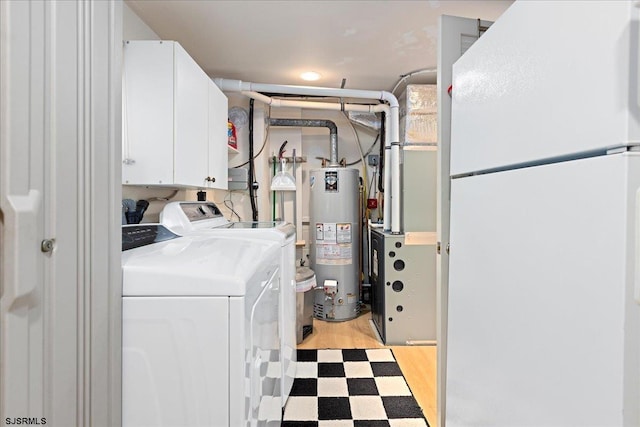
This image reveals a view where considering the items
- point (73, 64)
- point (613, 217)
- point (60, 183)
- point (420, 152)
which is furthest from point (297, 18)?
point (613, 217)

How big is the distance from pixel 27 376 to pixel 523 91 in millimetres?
1164

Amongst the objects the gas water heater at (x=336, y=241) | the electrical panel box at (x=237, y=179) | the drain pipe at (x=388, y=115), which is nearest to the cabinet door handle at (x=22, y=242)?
the drain pipe at (x=388, y=115)

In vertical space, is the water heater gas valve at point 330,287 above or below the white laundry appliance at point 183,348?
below

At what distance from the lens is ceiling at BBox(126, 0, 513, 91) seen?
1.78 m

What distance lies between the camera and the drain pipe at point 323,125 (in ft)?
10.7

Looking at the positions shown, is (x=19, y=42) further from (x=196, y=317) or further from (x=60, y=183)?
(x=196, y=317)

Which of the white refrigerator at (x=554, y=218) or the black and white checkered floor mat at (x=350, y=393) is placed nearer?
the white refrigerator at (x=554, y=218)

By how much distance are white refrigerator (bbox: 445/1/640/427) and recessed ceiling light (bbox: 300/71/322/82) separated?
1.92 meters

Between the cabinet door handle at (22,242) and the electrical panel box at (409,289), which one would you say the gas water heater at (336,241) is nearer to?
the electrical panel box at (409,289)

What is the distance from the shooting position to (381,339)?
259 centimetres

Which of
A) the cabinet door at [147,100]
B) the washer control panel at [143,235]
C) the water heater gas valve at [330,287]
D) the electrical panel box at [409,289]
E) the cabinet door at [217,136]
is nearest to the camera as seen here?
the washer control panel at [143,235]

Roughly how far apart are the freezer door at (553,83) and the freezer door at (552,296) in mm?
53

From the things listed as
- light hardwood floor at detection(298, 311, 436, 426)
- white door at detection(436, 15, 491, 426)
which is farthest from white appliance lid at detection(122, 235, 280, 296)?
light hardwood floor at detection(298, 311, 436, 426)

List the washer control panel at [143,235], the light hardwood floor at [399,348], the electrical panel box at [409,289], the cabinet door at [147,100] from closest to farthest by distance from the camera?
the washer control panel at [143,235] < the cabinet door at [147,100] < the light hardwood floor at [399,348] < the electrical panel box at [409,289]
